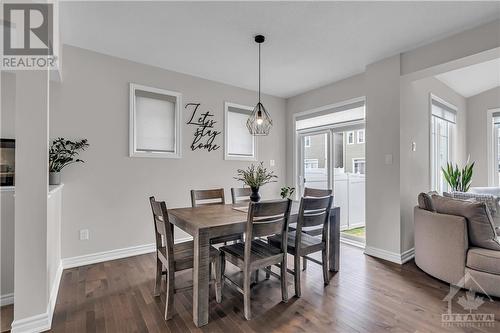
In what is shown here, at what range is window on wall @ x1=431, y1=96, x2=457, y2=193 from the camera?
4242mm

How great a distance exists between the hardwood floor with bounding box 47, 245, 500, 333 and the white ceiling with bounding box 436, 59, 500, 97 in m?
3.26

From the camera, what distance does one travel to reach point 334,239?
2918 millimetres

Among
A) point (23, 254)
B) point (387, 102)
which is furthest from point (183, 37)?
point (387, 102)

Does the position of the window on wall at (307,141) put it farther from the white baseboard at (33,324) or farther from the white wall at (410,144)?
the white baseboard at (33,324)

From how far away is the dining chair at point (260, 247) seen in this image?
200 cm

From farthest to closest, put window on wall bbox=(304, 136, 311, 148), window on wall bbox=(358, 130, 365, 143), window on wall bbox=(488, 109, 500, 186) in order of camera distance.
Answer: window on wall bbox=(304, 136, 311, 148), window on wall bbox=(488, 109, 500, 186), window on wall bbox=(358, 130, 365, 143)

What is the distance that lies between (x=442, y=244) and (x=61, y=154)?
436 centimetres

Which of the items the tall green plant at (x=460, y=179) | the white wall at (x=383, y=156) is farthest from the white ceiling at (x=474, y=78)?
the tall green plant at (x=460, y=179)

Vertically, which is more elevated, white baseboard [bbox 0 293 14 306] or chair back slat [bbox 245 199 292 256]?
chair back slat [bbox 245 199 292 256]

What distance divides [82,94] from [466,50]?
4441 mm

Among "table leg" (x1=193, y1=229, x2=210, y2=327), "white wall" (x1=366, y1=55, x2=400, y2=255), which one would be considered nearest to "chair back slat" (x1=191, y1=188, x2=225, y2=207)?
"table leg" (x1=193, y1=229, x2=210, y2=327)

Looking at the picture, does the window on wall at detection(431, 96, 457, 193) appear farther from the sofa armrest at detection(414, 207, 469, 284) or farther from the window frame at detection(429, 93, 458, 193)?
the sofa armrest at detection(414, 207, 469, 284)

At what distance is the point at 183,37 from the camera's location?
112 inches

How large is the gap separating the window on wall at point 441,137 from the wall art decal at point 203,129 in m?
3.60
